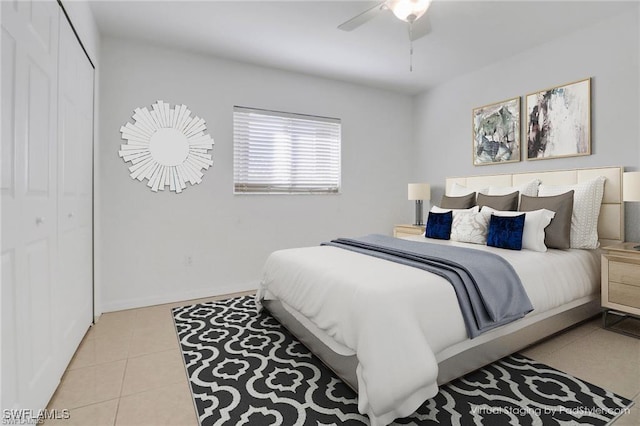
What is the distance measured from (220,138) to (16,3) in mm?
2292

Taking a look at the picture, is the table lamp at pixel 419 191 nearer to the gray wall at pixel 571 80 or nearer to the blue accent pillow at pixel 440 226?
the gray wall at pixel 571 80

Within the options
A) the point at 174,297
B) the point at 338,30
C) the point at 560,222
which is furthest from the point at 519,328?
the point at 174,297

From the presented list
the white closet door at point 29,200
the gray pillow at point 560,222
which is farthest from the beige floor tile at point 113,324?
the gray pillow at point 560,222

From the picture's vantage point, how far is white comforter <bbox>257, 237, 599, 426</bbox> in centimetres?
148

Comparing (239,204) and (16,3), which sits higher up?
(16,3)

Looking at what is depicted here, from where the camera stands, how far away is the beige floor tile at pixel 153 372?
192cm

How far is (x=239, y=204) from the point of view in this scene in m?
3.80

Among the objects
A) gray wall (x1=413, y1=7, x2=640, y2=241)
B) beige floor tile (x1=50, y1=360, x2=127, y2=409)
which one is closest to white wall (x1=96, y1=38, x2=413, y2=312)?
gray wall (x1=413, y1=7, x2=640, y2=241)

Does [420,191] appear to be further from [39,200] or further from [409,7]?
[39,200]

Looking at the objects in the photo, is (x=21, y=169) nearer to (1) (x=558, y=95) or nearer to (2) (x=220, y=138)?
(2) (x=220, y=138)

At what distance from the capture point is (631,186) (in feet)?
8.16

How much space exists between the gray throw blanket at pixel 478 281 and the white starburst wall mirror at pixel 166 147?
89.2 inches

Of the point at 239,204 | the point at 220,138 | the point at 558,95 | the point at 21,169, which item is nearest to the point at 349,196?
the point at 239,204

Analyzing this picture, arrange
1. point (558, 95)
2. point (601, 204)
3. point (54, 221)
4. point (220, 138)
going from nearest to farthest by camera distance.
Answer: point (54, 221) → point (601, 204) → point (558, 95) → point (220, 138)
